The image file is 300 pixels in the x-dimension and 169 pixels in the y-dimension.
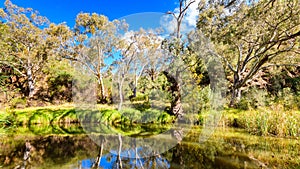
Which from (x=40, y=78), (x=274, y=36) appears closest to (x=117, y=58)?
(x=40, y=78)

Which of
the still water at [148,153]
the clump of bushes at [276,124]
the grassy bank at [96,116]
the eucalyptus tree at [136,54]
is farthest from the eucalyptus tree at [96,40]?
the clump of bushes at [276,124]

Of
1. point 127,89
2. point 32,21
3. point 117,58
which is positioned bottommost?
point 127,89

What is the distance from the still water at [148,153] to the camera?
4586mm

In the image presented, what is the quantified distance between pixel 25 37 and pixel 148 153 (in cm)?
1513

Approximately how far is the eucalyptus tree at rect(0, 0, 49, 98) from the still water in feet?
35.0

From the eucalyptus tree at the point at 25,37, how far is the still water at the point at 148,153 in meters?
10.7

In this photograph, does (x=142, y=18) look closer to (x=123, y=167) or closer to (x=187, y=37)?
(x=187, y=37)

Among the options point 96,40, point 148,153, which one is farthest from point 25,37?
point 148,153

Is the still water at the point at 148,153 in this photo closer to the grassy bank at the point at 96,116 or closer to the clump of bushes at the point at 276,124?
the clump of bushes at the point at 276,124

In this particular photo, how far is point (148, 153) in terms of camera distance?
5676 millimetres

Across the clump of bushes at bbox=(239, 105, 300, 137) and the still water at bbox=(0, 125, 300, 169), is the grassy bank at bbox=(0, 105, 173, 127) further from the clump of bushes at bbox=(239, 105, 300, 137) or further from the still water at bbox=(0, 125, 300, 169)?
the clump of bushes at bbox=(239, 105, 300, 137)

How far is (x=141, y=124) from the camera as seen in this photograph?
11789 mm

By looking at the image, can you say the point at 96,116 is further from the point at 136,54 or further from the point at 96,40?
the point at 96,40

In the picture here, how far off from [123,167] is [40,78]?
56.1 feet
